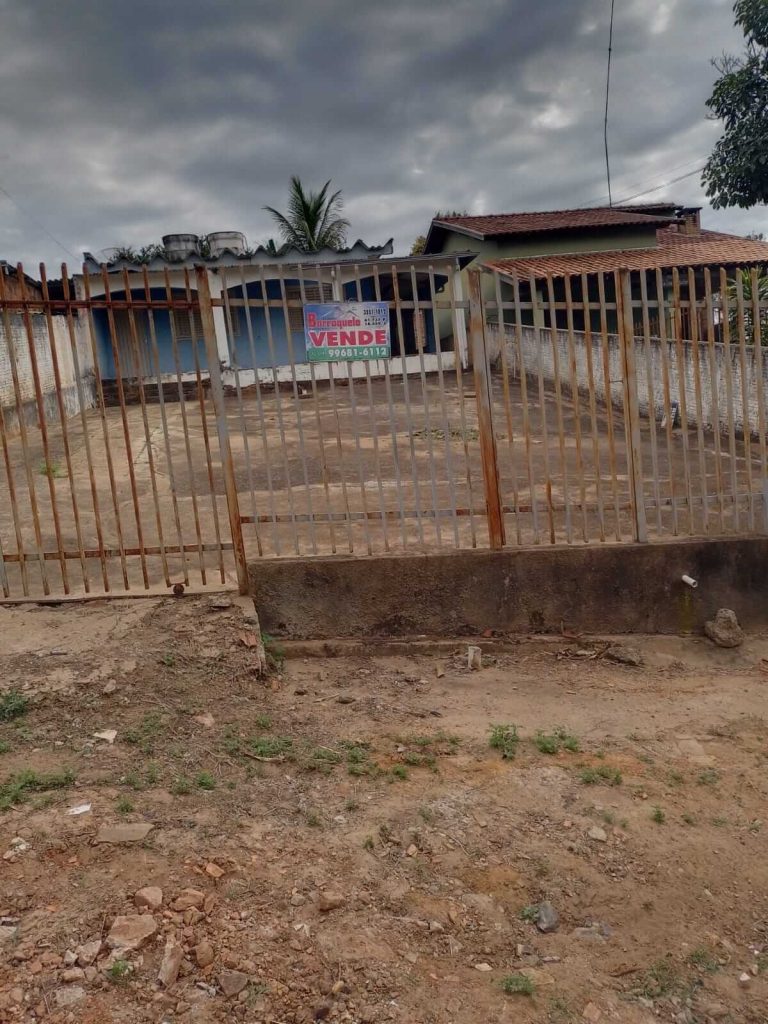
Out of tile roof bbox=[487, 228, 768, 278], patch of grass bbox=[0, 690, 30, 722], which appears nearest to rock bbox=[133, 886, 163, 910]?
patch of grass bbox=[0, 690, 30, 722]

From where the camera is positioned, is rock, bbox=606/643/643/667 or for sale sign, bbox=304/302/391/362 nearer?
for sale sign, bbox=304/302/391/362

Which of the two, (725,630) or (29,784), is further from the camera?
(725,630)

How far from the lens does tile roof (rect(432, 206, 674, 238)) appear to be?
73.9ft

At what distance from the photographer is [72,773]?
3.19 m

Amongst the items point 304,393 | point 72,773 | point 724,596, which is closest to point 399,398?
point 304,393

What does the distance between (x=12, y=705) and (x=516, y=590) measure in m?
Result: 2.94

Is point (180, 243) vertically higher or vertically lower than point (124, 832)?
higher

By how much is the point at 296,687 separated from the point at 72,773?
1.49 m

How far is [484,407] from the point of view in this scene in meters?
4.83

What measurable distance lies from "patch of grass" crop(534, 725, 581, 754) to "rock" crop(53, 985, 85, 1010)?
2261 millimetres

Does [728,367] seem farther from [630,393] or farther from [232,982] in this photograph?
[232,982]

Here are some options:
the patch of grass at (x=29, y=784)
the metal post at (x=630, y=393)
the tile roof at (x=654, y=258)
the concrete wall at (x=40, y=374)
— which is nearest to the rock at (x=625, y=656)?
the metal post at (x=630, y=393)

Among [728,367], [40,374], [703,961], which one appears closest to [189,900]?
[703,961]

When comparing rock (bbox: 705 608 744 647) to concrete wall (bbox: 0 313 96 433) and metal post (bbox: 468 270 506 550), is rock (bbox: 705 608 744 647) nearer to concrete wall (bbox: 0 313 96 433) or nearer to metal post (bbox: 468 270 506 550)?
metal post (bbox: 468 270 506 550)
